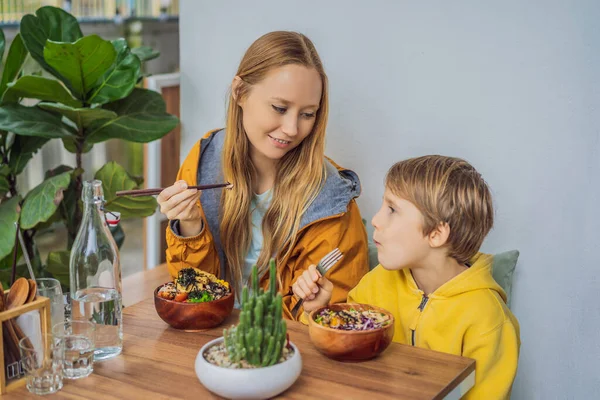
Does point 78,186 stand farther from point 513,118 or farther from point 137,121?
point 513,118

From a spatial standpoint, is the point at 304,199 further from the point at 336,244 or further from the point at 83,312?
the point at 83,312

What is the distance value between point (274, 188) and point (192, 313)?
2.13ft

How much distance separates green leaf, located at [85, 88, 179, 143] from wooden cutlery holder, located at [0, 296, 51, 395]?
1.30 m

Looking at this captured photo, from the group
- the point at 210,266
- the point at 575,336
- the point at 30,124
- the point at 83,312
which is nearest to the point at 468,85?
the point at 575,336

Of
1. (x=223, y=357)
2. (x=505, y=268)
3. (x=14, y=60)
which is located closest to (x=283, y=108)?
(x=505, y=268)

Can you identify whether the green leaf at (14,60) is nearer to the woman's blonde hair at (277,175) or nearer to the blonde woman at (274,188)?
the blonde woman at (274,188)

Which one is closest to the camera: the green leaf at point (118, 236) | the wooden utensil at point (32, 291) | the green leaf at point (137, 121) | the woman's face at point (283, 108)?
the wooden utensil at point (32, 291)

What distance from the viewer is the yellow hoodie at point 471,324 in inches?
55.4

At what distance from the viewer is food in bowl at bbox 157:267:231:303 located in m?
1.38

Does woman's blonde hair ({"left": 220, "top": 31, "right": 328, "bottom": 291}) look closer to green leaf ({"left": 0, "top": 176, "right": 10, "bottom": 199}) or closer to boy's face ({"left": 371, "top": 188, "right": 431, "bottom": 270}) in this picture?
boy's face ({"left": 371, "top": 188, "right": 431, "bottom": 270})

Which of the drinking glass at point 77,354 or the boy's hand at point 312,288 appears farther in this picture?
the boy's hand at point 312,288

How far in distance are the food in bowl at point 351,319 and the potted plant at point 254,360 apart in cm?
15

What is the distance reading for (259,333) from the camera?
1.09 m

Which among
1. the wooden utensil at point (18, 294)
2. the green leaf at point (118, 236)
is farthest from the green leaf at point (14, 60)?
the wooden utensil at point (18, 294)
